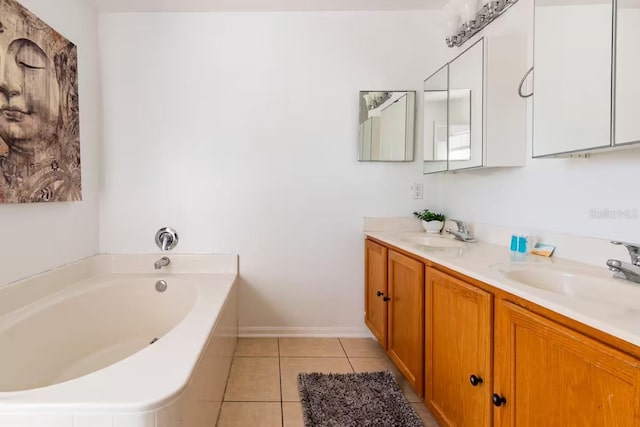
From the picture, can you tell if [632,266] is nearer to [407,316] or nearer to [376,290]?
[407,316]

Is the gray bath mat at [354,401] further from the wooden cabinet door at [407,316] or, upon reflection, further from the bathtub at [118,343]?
the bathtub at [118,343]

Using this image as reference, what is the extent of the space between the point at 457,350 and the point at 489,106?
1.17 metres

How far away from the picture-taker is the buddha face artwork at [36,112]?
162cm

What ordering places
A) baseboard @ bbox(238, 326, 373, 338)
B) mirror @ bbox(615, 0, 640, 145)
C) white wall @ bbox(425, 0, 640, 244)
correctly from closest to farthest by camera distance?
mirror @ bbox(615, 0, 640, 145) → white wall @ bbox(425, 0, 640, 244) → baseboard @ bbox(238, 326, 373, 338)

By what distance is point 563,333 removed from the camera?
85 centimetres

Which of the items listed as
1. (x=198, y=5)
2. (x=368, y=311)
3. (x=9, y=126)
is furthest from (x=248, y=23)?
(x=368, y=311)

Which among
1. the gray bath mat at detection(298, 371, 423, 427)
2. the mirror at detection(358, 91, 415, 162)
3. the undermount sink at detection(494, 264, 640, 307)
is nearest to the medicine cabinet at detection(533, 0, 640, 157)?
the undermount sink at detection(494, 264, 640, 307)

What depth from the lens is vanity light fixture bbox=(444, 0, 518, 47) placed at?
1.90 meters

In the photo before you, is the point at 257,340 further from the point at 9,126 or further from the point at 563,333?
the point at 563,333

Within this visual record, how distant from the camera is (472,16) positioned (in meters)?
2.10

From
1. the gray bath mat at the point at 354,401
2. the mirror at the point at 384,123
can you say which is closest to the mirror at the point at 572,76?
the mirror at the point at 384,123

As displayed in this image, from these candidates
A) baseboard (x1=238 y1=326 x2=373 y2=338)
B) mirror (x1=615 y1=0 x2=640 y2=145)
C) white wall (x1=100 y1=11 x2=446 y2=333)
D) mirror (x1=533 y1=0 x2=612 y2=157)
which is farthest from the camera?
baseboard (x1=238 y1=326 x2=373 y2=338)

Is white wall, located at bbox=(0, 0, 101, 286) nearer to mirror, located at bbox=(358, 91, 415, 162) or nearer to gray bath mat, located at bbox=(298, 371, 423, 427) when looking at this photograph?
gray bath mat, located at bbox=(298, 371, 423, 427)

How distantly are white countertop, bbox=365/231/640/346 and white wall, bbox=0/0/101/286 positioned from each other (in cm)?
194
